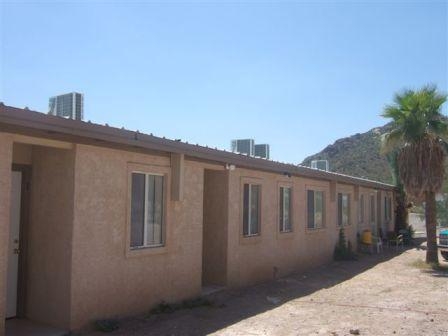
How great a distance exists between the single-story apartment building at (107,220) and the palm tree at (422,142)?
6777 mm

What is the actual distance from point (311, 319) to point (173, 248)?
283 centimetres

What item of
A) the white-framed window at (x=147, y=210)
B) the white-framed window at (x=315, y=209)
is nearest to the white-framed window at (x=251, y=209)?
the white-framed window at (x=147, y=210)

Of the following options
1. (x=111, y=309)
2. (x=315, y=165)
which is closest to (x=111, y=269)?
(x=111, y=309)

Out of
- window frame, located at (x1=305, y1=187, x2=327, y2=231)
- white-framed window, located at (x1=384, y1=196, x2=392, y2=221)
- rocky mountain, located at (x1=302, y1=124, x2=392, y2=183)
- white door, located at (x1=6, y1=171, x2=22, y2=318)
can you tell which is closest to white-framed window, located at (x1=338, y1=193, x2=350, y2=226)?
window frame, located at (x1=305, y1=187, x2=327, y2=231)

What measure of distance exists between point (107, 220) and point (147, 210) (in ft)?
3.64

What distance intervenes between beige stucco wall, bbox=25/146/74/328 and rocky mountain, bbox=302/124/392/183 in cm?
3870

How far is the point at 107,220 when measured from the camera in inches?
320

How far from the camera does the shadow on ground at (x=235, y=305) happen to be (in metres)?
7.99

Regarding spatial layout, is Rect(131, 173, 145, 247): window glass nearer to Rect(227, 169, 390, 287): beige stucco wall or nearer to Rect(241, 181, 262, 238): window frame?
Rect(227, 169, 390, 287): beige stucco wall

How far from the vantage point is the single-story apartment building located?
24.4ft

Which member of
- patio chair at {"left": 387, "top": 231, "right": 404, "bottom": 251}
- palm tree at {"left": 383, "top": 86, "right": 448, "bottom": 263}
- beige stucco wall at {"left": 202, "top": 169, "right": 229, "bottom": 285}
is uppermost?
palm tree at {"left": 383, "top": 86, "right": 448, "bottom": 263}

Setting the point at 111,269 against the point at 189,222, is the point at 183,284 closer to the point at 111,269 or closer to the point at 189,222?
the point at 189,222

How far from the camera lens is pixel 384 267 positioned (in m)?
16.7

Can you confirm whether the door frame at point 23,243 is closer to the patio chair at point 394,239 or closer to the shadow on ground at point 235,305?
the shadow on ground at point 235,305
